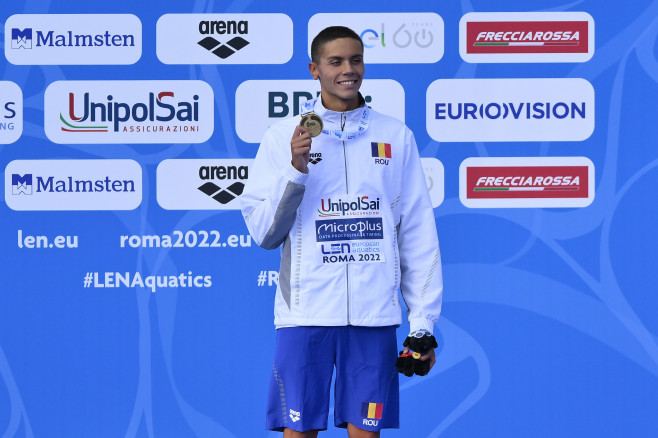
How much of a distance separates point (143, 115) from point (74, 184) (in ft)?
1.31

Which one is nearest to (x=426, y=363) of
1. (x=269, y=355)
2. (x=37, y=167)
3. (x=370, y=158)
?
(x=370, y=158)

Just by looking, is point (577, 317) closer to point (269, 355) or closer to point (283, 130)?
point (269, 355)

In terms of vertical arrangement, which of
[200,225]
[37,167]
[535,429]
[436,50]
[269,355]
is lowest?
[535,429]

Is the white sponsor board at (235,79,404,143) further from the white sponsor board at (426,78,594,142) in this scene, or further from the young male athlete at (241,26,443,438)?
the young male athlete at (241,26,443,438)

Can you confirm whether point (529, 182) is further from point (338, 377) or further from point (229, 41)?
point (338, 377)

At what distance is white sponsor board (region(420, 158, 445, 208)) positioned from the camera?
3814 mm

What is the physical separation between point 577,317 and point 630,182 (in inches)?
23.5

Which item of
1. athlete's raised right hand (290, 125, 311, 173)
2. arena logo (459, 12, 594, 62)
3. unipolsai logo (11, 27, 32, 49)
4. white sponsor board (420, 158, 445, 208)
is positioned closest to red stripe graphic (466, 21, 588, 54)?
arena logo (459, 12, 594, 62)

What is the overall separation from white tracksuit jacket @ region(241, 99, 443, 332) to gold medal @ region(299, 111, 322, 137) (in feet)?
Answer: 0.23

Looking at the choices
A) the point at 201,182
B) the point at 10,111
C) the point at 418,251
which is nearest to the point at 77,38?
the point at 10,111

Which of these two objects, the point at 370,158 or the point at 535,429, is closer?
the point at 370,158

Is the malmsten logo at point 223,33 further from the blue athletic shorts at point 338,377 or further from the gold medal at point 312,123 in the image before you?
the blue athletic shorts at point 338,377

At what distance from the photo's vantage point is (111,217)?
383cm

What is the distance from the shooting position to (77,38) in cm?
384
